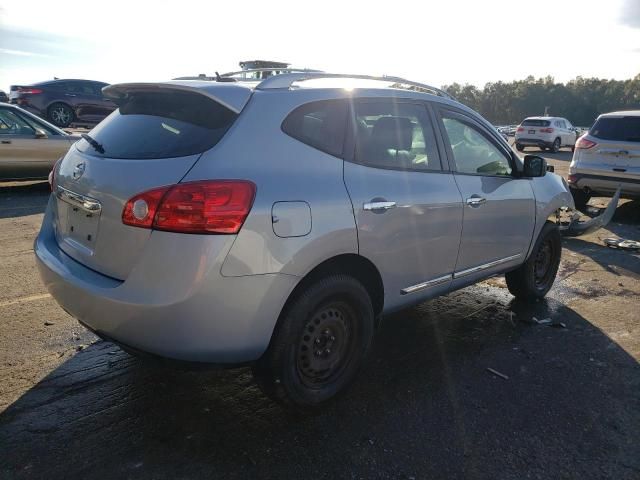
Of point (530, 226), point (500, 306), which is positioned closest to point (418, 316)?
point (500, 306)

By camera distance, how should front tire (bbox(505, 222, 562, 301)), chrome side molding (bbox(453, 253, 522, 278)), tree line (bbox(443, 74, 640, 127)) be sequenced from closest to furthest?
1. chrome side molding (bbox(453, 253, 522, 278))
2. front tire (bbox(505, 222, 562, 301))
3. tree line (bbox(443, 74, 640, 127))

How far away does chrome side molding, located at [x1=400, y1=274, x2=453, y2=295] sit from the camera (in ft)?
11.2

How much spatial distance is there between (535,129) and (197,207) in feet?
92.8

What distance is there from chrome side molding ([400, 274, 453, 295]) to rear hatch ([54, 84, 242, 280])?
5.22 ft

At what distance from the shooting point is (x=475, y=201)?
378 cm

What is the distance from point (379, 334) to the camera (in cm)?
412

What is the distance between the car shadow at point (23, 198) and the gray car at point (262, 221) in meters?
5.58

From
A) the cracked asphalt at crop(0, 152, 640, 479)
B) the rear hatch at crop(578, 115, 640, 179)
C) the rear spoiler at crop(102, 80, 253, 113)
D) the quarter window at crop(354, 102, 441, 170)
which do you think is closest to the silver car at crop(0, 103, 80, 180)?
the cracked asphalt at crop(0, 152, 640, 479)

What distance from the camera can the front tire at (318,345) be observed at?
2654 millimetres

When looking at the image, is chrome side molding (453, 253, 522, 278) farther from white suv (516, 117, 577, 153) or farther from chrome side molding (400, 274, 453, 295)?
white suv (516, 117, 577, 153)

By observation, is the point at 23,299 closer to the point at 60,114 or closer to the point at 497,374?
the point at 497,374

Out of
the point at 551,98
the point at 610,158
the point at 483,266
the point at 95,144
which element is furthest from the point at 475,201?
the point at 551,98

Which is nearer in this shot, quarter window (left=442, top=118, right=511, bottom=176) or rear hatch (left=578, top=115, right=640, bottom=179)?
quarter window (left=442, top=118, right=511, bottom=176)

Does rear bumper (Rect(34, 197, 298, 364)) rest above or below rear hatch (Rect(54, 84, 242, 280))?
below
